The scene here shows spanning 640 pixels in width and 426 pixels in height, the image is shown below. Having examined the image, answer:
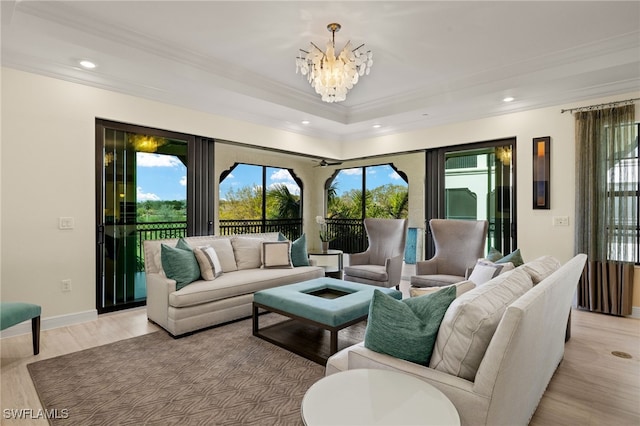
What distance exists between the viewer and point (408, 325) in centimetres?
147

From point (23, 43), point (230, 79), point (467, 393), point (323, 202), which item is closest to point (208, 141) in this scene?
point (230, 79)

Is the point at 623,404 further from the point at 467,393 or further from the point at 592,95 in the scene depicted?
the point at 592,95

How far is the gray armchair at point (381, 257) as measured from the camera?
4.31m

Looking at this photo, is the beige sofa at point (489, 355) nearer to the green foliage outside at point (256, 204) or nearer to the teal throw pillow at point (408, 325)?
the teal throw pillow at point (408, 325)

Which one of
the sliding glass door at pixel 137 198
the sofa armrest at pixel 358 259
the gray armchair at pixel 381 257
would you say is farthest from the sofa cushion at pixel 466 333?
the sliding glass door at pixel 137 198

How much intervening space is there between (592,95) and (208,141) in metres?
4.75

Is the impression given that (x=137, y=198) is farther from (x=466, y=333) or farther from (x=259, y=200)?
(x=466, y=333)

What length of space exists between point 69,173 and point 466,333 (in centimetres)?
388

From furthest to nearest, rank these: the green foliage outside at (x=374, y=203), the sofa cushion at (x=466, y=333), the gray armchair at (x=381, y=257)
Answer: the green foliage outside at (x=374, y=203) < the gray armchair at (x=381, y=257) < the sofa cushion at (x=466, y=333)

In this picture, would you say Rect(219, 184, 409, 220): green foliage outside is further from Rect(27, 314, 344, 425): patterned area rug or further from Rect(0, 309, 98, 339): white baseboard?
Rect(27, 314, 344, 425): patterned area rug

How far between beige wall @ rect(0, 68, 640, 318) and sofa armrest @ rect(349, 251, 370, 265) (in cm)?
203

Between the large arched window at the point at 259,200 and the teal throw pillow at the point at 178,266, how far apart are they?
9.11ft

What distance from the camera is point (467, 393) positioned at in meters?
1.25

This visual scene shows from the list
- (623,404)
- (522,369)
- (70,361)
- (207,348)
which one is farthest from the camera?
(207,348)
